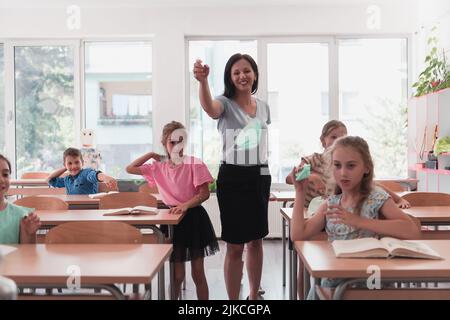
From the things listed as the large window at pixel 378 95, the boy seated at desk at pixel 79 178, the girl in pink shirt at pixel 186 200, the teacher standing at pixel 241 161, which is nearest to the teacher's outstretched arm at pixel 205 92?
the teacher standing at pixel 241 161

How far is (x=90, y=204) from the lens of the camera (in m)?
3.78

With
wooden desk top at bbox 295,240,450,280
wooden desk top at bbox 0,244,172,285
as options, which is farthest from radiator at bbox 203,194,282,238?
wooden desk top at bbox 295,240,450,280

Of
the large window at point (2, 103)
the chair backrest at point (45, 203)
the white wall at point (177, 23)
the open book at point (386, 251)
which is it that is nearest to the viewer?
the open book at point (386, 251)

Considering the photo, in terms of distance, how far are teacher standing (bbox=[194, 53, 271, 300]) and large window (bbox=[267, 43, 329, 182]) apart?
3.22m

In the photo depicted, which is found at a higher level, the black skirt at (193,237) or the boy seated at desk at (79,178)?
the boy seated at desk at (79,178)

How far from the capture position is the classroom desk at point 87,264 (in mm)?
1531

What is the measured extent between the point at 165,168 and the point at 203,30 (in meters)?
3.13

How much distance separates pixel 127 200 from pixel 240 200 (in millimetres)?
1009

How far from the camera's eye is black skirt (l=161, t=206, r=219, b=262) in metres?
2.94

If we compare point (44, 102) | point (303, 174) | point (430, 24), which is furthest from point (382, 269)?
point (44, 102)

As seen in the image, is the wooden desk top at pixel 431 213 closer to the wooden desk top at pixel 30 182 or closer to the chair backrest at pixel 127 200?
the chair backrest at pixel 127 200

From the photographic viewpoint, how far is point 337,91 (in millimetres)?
5953

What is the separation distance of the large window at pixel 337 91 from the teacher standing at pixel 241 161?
3230 millimetres

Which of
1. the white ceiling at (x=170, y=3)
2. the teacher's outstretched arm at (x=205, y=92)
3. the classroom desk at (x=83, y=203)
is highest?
the white ceiling at (x=170, y=3)
